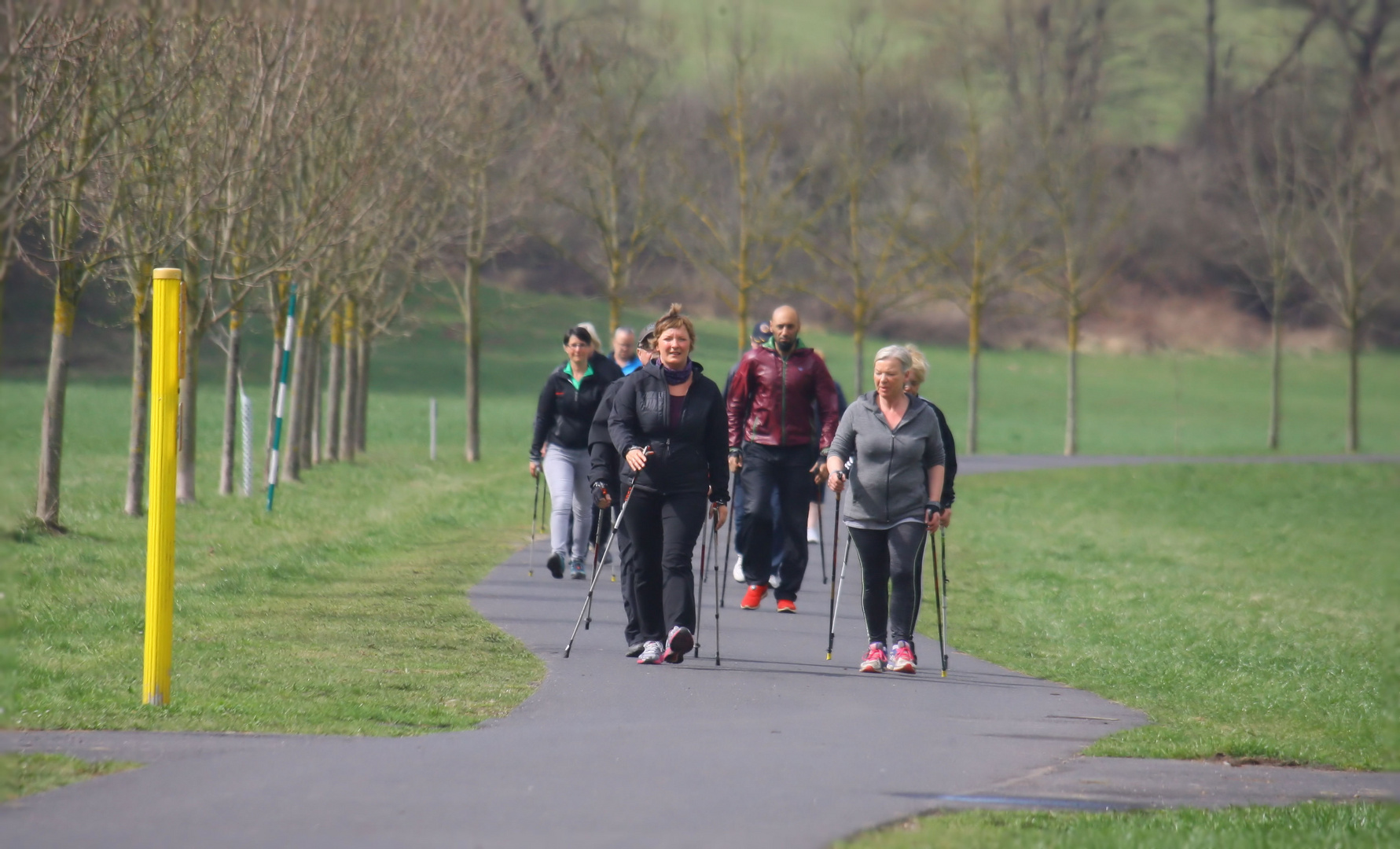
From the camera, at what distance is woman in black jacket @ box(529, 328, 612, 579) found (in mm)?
13203

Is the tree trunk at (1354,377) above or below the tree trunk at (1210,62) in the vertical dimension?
below

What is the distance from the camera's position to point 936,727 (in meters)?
7.76

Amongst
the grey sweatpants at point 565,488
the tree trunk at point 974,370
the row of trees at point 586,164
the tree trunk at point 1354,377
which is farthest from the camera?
the tree trunk at point 1354,377

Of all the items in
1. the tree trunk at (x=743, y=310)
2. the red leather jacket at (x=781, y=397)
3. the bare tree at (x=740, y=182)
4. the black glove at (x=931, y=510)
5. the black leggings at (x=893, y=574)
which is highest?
the bare tree at (x=740, y=182)

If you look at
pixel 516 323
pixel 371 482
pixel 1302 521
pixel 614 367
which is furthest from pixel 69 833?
pixel 516 323

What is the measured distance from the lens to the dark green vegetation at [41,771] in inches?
232

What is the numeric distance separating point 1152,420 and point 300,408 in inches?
1721

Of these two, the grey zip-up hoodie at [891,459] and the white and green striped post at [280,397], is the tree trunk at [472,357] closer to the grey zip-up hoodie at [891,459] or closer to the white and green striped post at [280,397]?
the white and green striped post at [280,397]

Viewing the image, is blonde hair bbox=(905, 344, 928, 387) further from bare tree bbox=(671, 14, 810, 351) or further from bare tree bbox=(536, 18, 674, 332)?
bare tree bbox=(671, 14, 810, 351)

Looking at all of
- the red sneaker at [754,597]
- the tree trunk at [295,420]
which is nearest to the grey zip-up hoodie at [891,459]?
the red sneaker at [754,597]

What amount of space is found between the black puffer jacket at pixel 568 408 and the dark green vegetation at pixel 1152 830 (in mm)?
7617

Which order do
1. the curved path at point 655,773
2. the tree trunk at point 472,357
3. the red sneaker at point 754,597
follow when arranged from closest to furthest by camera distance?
the curved path at point 655,773 < the red sneaker at point 754,597 < the tree trunk at point 472,357

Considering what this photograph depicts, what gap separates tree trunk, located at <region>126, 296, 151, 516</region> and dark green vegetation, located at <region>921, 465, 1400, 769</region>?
8491mm

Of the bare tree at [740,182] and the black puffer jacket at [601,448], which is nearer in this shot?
the black puffer jacket at [601,448]
